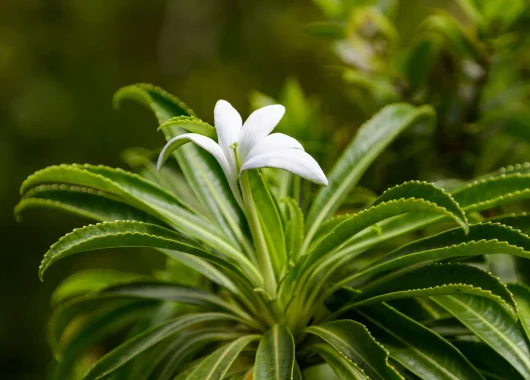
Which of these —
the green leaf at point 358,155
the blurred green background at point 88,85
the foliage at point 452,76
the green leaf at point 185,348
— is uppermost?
the blurred green background at point 88,85

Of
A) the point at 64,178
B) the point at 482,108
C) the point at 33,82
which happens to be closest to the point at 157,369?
the point at 64,178

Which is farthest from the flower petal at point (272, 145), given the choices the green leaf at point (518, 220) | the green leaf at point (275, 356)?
the green leaf at point (518, 220)

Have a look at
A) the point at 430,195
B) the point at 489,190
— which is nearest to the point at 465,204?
the point at 489,190

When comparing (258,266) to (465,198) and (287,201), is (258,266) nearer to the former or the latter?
(287,201)

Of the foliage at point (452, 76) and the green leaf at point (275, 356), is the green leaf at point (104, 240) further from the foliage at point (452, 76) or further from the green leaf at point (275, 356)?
the foliage at point (452, 76)

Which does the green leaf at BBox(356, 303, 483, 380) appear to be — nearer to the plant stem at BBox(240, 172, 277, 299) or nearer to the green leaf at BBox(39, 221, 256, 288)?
the plant stem at BBox(240, 172, 277, 299)

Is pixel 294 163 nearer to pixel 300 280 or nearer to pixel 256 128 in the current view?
pixel 256 128

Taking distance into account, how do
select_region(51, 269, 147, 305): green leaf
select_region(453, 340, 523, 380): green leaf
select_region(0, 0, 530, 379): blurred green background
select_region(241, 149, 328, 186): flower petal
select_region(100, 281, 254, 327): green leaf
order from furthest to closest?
select_region(0, 0, 530, 379): blurred green background → select_region(51, 269, 147, 305): green leaf → select_region(100, 281, 254, 327): green leaf → select_region(453, 340, 523, 380): green leaf → select_region(241, 149, 328, 186): flower petal

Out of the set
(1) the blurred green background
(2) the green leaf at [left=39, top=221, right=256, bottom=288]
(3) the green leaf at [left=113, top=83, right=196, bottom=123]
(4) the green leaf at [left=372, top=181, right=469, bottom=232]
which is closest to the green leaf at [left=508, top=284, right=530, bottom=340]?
(4) the green leaf at [left=372, top=181, right=469, bottom=232]
